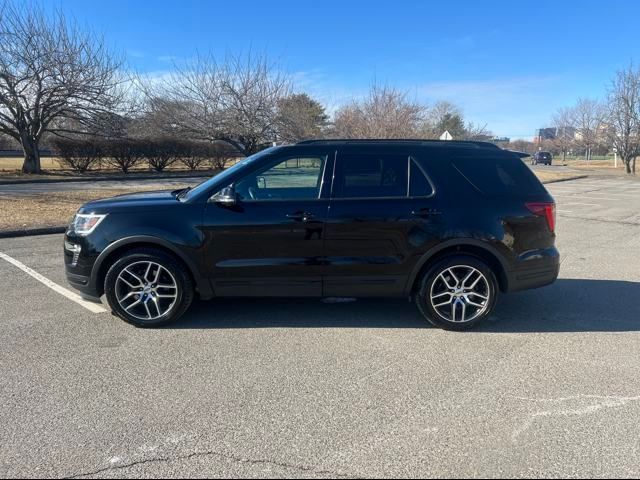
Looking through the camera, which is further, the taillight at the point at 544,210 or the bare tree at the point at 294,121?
the bare tree at the point at 294,121

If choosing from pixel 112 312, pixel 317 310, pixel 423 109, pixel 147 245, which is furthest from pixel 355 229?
pixel 423 109

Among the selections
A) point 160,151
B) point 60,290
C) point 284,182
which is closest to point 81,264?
point 60,290

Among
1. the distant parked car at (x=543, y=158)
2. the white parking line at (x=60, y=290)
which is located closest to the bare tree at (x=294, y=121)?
the white parking line at (x=60, y=290)

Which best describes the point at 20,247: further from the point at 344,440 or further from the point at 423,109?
the point at 423,109

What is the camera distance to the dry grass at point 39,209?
961 centimetres

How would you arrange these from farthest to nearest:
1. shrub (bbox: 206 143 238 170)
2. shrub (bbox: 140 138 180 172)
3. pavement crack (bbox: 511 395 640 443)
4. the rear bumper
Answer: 1. shrub (bbox: 206 143 238 170)
2. shrub (bbox: 140 138 180 172)
3. the rear bumper
4. pavement crack (bbox: 511 395 640 443)

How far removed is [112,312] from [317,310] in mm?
2025

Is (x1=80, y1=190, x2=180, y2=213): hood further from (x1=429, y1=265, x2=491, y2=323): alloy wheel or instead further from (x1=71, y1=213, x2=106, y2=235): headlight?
(x1=429, y1=265, x2=491, y2=323): alloy wheel

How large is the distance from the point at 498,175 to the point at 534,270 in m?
0.97

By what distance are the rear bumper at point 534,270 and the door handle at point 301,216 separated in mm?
1951

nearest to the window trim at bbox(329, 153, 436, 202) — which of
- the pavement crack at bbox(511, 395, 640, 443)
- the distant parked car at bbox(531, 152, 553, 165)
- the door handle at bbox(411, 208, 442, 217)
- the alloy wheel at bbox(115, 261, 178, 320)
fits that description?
the door handle at bbox(411, 208, 442, 217)

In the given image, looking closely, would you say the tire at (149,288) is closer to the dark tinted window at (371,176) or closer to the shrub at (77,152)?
the dark tinted window at (371,176)

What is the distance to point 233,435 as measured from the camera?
2.65 metres

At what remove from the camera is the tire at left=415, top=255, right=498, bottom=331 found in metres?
4.20
